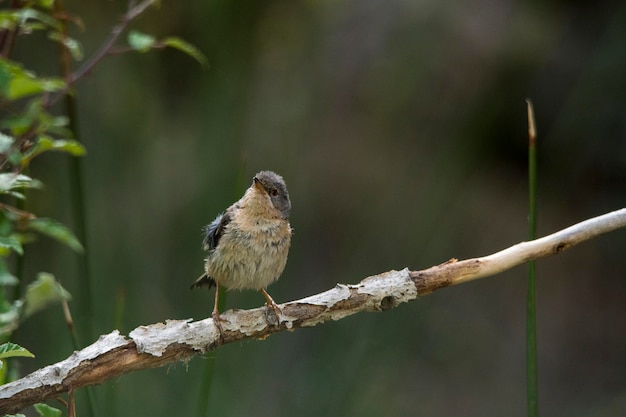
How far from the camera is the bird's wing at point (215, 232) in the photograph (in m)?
3.01

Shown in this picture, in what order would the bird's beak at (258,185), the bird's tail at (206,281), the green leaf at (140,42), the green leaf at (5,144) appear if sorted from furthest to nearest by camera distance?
the bird's tail at (206,281) < the bird's beak at (258,185) < the green leaf at (140,42) < the green leaf at (5,144)

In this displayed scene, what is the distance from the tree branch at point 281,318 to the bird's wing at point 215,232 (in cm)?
73

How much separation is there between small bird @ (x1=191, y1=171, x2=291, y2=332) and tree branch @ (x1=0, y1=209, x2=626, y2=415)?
19.6 inches

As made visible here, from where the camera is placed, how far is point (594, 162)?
5.91 meters

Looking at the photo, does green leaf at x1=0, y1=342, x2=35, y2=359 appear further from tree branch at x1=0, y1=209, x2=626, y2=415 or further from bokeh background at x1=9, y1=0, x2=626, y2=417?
bokeh background at x1=9, y1=0, x2=626, y2=417

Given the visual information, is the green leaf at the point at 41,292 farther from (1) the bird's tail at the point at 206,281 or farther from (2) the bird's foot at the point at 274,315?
(1) the bird's tail at the point at 206,281

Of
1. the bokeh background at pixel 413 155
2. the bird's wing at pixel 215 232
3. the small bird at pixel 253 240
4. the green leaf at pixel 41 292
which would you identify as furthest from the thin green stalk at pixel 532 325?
the bokeh background at pixel 413 155

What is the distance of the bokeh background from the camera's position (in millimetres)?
5562

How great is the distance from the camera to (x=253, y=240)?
9.44ft

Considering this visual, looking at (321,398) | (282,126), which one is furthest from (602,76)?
(321,398)

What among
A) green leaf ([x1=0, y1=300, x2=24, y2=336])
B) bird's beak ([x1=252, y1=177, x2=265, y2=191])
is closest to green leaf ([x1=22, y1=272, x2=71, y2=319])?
green leaf ([x1=0, y1=300, x2=24, y2=336])

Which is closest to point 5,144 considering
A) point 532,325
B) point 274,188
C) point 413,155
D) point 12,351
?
point 12,351

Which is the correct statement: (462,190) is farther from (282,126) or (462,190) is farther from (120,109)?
(120,109)

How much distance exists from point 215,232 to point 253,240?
0.25m
